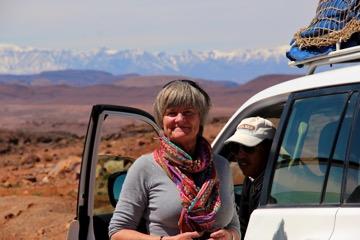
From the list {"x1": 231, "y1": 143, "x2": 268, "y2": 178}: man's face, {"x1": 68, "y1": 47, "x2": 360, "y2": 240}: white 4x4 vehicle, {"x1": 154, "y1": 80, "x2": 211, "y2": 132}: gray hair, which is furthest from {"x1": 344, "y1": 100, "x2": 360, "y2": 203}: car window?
{"x1": 231, "y1": 143, "x2": 268, "y2": 178}: man's face

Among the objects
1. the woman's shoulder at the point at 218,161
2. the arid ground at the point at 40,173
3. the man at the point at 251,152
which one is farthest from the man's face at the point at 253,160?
the woman's shoulder at the point at 218,161

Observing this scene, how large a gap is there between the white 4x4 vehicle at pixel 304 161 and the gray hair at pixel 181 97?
56cm

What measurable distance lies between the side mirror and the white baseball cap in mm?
686

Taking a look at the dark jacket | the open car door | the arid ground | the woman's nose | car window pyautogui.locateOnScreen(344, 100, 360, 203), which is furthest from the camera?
the arid ground

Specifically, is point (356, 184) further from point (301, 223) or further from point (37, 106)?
point (37, 106)

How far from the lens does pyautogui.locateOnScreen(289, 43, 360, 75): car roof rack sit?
149 inches

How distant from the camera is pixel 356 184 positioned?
3297 millimetres

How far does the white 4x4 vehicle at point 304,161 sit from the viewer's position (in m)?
3.35

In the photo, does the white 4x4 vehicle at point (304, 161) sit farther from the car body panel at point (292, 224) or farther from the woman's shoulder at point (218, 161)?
the woman's shoulder at point (218, 161)

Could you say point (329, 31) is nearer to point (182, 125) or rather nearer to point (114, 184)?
point (182, 125)

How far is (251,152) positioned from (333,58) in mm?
731

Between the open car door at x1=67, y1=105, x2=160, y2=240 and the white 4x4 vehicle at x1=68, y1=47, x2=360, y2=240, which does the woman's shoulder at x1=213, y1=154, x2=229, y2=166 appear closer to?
the white 4x4 vehicle at x1=68, y1=47, x2=360, y2=240

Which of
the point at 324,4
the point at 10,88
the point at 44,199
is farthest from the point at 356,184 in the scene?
the point at 10,88

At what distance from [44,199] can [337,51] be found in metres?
16.4
